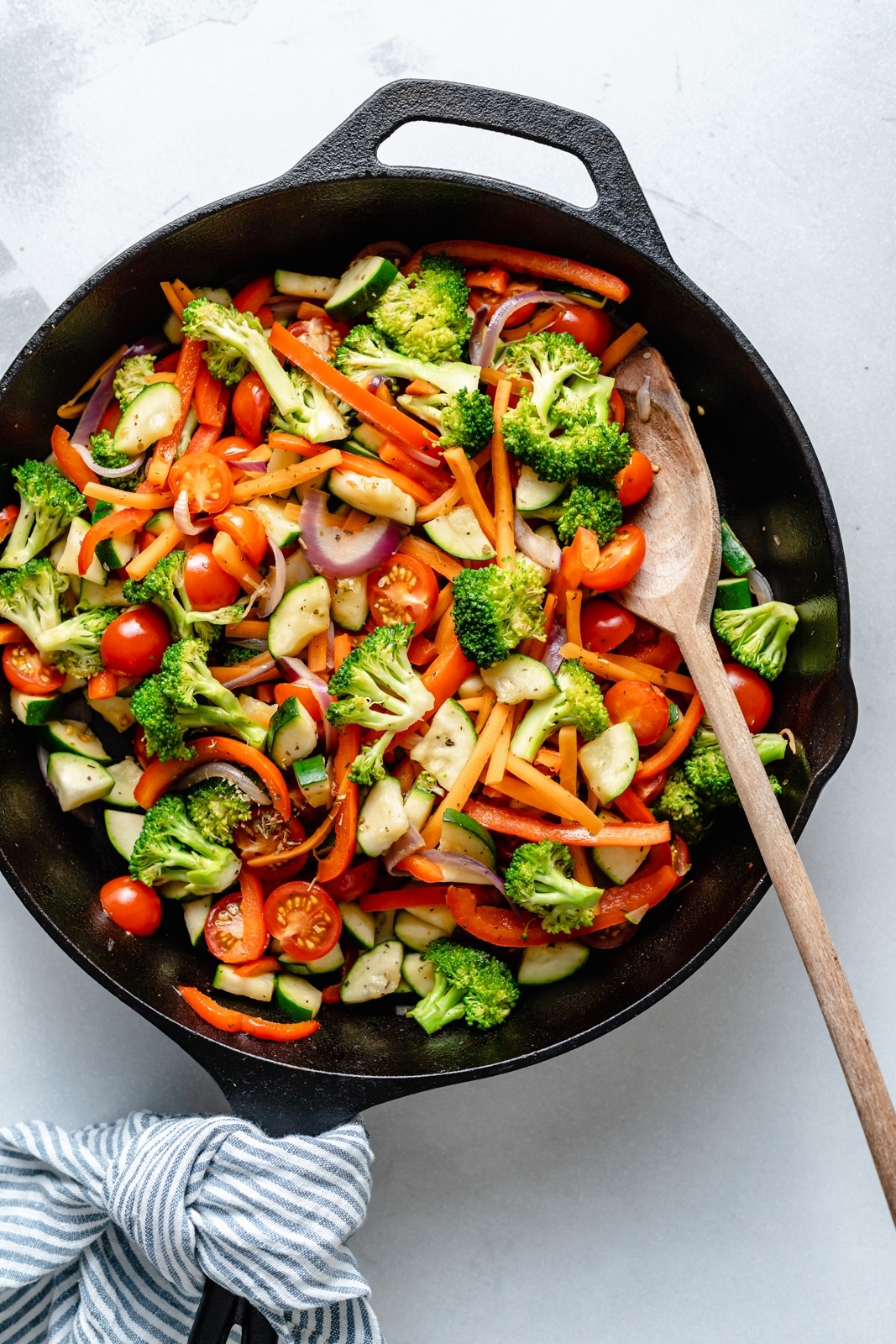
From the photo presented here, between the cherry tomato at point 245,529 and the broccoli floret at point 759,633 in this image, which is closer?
the cherry tomato at point 245,529

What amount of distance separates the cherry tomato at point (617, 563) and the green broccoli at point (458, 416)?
43 centimetres

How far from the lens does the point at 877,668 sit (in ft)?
9.80

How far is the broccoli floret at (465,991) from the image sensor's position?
2.63 meters

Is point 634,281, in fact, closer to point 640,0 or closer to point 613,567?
point 613,567

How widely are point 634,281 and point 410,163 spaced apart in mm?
795

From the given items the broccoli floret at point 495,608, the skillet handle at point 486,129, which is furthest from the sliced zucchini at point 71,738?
the skillet handle at point 486,129

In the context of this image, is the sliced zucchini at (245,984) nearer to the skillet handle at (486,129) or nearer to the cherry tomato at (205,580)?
the cherry tomato at (205,580)

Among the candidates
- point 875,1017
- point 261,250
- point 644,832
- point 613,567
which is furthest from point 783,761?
point 261,250

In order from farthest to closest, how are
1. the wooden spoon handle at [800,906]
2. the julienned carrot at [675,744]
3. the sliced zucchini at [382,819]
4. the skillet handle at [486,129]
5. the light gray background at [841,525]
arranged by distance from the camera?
1. the light gray background at [841,525]
2. the julienned carrot at [675,744]
3. the sliced zucchini at [382,819]
4. the skillet handle at [486,129]
5. the wooden spoon handle at [800,906]

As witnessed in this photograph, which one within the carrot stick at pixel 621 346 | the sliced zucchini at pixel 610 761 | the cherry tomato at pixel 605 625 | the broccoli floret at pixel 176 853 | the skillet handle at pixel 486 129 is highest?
the skillet handle at pixel 486 129

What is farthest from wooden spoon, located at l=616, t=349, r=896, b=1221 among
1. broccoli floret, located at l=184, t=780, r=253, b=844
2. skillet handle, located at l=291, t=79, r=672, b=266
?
broccoli floret, located at l=184, t=780, r=253, b=844

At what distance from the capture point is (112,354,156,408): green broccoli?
269 centimetres

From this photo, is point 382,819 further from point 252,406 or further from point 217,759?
point 252,406

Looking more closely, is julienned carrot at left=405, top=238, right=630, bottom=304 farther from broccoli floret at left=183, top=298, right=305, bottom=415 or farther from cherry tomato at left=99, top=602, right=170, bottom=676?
cherry tomato at left=99, top=602, right=170, bottom=676
